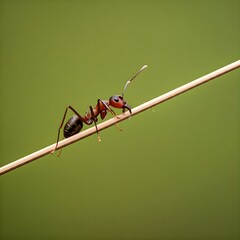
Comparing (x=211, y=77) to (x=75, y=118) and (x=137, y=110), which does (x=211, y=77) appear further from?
(x=75, y=118)

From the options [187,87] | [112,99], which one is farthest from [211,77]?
[112,99]

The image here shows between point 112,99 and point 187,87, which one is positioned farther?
point 112,99

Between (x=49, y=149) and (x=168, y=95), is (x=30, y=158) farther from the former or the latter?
(x=168, y=95)

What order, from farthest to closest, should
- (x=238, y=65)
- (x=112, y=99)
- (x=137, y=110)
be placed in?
(x=112, y=99) < (x=137, y=110) < (x=238, y=65)

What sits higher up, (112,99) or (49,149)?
(112,99)

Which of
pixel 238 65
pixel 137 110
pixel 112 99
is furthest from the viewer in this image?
pixel 112 99

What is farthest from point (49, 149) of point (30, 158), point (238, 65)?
point (238, 65)
